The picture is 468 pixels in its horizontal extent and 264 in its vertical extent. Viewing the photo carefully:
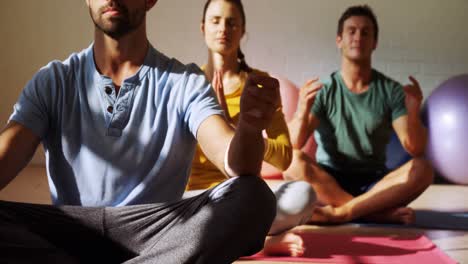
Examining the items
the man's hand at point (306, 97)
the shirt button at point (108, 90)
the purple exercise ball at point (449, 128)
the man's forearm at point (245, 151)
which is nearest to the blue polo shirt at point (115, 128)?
the shirt button at point (108, 90)

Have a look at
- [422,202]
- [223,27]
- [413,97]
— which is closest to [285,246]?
[223,27]

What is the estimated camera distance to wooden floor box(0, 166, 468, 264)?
2158 mm

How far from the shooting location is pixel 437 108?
11.3 ft

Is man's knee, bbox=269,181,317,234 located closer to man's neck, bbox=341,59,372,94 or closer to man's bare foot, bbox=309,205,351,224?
man's bare foot, bbox=309,205,351,224

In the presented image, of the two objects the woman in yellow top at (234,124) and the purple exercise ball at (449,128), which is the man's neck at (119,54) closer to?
the woman in yellow top at (234,124)

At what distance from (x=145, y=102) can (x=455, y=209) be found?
2005 mm

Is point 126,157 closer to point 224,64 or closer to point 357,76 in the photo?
point 224,64

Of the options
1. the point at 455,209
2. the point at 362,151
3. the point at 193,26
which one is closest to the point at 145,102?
the point at 362,151

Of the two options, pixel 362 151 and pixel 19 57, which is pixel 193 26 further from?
pixel 362 151

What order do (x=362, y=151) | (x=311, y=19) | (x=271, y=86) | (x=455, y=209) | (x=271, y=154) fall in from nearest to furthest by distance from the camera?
(x=271, y=86) → (x=271, y=154) → (x=362, y=151) → (x=455, y=209) → (x=311, y=19)

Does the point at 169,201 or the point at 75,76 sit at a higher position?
the point at 75,76

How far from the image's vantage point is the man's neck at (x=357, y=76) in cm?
275

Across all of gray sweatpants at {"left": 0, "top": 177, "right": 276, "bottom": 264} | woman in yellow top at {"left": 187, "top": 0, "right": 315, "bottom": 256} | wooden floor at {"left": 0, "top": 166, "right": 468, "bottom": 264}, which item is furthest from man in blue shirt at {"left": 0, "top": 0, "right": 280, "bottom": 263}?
wooden floor at {"left": 0, "top": 166, "right": 468, "bottom": 264}

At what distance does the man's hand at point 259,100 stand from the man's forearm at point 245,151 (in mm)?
16
